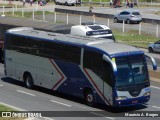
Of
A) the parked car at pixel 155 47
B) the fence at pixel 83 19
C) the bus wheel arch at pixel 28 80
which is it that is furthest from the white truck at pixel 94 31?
the fence at pixel 83 19

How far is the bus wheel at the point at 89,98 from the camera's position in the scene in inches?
857

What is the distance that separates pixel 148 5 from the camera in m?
A: 88.3

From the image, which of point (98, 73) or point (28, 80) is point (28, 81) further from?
point (98, 73)

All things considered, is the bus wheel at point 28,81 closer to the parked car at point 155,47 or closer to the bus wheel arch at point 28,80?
the bus wheel arch at point 28,80

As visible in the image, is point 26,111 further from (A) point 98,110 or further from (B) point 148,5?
(B) point 148,5

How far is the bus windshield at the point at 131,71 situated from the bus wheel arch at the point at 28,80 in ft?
22.1

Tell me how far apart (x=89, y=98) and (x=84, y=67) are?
4.32 ft

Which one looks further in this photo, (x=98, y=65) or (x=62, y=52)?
(x=62, y=52)

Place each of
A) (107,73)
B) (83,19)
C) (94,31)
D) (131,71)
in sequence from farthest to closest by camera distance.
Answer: (83,19) < (94,31) < (131,71) < (107,73)

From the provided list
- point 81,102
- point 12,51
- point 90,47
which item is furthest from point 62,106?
point 12,51

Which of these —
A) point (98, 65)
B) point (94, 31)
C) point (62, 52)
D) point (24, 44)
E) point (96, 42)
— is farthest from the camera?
point (94, 31)

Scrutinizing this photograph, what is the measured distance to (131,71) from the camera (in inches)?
822

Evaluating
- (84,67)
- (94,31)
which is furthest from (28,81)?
(94,31)

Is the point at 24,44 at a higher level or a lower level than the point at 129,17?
higher
